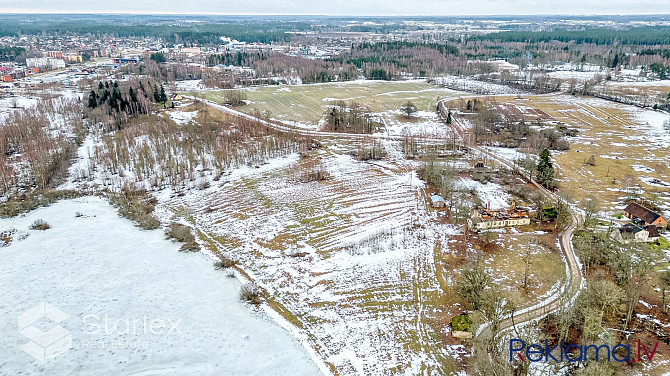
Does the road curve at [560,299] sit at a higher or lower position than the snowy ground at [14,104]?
lower

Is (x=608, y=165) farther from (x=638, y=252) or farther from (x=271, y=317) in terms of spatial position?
(x=271, y=317)

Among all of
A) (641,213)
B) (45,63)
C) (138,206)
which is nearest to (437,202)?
(641,213)

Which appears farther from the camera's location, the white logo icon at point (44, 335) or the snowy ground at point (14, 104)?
the snowy ground at point (14, 104)

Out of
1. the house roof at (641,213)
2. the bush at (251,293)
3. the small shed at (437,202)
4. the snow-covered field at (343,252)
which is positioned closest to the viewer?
the snow-covered field at (343,252)

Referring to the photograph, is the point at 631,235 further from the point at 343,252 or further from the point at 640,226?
the point at 343,252

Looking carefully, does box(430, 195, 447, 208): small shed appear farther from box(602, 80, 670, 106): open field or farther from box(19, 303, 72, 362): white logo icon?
box(602, 80, 670, 106): open field

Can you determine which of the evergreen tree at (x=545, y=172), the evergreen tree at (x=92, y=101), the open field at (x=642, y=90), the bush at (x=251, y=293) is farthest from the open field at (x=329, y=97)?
the bush at (x=251, y=293)

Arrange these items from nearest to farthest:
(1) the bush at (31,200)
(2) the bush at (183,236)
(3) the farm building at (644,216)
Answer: (2) the bush at (183,236)
(3) the farm building at (644,216)
(1) the bush at (31,200)

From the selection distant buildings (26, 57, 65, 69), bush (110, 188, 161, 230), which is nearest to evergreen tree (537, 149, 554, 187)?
bush (110, 188, 161, 230)

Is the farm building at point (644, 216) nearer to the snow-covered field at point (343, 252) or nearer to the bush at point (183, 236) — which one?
the snow-covered field at point (343, 252)
